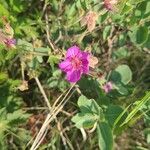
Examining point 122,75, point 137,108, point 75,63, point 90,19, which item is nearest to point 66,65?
point 75,63

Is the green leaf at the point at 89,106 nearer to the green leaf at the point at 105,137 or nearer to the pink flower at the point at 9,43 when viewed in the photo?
the green leaf at the point at 105,137

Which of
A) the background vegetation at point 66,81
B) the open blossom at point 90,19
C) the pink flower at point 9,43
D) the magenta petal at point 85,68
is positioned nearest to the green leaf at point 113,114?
the background vegetation at point 66,81

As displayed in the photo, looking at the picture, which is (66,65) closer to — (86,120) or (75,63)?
(75,63)

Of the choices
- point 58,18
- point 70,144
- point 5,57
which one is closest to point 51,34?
point 58,18

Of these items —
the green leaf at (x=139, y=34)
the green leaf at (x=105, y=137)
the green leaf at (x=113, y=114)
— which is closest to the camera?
the green leaf at (x=105, y=137)

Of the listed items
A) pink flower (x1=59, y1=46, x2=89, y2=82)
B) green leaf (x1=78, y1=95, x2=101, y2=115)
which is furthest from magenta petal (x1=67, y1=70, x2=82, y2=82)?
green leaf (x1=78, y1=95, x2=101, y2=115)

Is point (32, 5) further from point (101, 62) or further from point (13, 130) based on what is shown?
point (13, 130)

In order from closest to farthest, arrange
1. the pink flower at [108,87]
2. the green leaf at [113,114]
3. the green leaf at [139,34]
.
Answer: the green leaf at [113,114] → the green leaf at [139,34] → the pink flower at [108,87]
